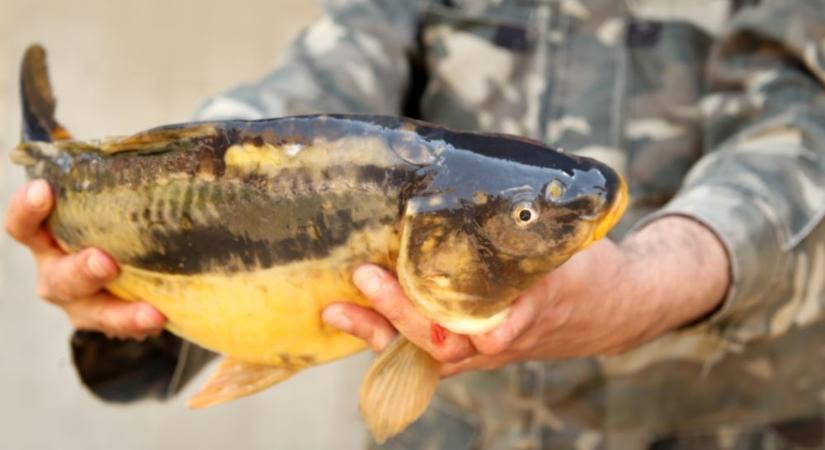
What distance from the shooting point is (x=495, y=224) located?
90cm

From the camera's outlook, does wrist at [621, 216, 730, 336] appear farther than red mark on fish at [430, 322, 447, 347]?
Yes

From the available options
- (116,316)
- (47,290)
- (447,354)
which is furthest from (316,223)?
(47,290)

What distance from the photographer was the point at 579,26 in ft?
5.04

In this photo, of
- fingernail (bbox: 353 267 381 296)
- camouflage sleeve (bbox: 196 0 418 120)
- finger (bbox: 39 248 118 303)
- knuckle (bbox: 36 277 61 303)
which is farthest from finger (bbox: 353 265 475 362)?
camouflage sleeve (bbox: 196 0 418 120)

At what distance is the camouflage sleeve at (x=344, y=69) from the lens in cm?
Answer: 154

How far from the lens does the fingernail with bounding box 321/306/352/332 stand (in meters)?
1.01

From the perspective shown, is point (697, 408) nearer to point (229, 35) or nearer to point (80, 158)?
point (80, 158)

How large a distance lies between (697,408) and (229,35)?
1514 millimetres

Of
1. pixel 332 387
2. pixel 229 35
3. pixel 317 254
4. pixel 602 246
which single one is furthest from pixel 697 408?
pixel 229 35

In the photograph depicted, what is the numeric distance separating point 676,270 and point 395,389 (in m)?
0.37

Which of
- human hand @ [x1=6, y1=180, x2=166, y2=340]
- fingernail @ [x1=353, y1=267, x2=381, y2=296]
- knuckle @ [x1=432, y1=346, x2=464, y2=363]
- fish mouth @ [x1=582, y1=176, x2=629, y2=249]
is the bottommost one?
Answer: knuckle @ [x1=432, y1=346, x2=464, y2=363]

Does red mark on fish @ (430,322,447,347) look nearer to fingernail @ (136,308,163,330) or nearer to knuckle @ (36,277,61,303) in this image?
fingernail @ (136,308,163,330)

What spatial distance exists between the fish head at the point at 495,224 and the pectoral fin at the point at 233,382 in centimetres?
29

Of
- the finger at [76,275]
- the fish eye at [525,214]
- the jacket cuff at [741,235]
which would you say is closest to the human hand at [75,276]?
the finger at [76,275]
